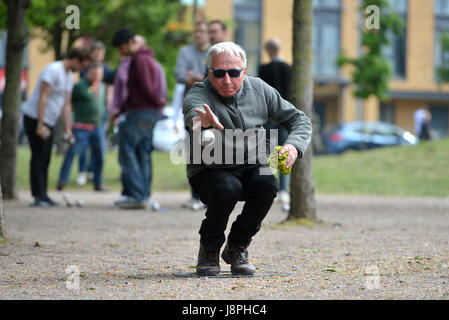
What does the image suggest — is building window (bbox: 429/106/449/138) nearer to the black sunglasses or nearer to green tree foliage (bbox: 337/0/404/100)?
green tree foliage (bbox: 337/0/404/100)

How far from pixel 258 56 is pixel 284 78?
3592 cm

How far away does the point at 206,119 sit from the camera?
16.6ft

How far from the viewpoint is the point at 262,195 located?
544cm

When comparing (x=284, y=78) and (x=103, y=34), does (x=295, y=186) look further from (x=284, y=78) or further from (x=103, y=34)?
(x=103, y=34)

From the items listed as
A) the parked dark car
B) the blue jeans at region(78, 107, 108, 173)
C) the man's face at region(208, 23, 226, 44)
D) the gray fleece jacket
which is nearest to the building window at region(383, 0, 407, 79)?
the parked dark car

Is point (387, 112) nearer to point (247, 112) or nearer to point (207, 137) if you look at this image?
point (247, 112)

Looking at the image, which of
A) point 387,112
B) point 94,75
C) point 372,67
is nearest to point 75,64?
point 94,75

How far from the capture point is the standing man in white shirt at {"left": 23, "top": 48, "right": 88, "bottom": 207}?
35.0ft

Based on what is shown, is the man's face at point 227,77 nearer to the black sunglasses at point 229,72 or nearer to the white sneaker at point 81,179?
the black sunglasses at point 229,72

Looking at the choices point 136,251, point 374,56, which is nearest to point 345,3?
point 374,56

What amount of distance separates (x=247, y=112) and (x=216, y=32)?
17.4ft

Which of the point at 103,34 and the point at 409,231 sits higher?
the point at 103,34
